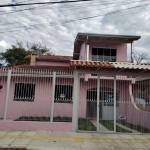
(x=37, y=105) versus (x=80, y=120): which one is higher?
(x=37, y=105)

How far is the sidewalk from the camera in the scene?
5.89 meters

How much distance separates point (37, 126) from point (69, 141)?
6.72 ft

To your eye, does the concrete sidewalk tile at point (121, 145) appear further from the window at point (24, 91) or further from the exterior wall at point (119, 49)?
the exterior wall at point (119, 49)

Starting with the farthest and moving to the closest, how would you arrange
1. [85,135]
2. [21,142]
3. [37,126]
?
[37,126] < [85,135] < [21,142]

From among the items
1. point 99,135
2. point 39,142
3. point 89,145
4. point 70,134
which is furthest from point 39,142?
point 99,135

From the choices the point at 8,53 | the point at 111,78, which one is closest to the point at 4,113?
the point at 111,78

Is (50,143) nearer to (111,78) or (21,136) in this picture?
(21,136)

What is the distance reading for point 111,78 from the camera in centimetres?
884

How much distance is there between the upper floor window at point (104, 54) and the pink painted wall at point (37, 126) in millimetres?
7762

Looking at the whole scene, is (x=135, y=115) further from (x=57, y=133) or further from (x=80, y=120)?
(x=57, y=133)

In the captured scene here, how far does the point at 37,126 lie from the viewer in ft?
25.8

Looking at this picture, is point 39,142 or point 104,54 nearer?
point 39,142

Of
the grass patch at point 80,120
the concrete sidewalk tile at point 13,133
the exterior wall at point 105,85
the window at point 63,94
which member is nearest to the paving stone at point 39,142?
the concrete sidewalk tile at point 13,133

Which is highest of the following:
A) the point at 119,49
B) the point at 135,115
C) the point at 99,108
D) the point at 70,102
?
the point at 119,49
